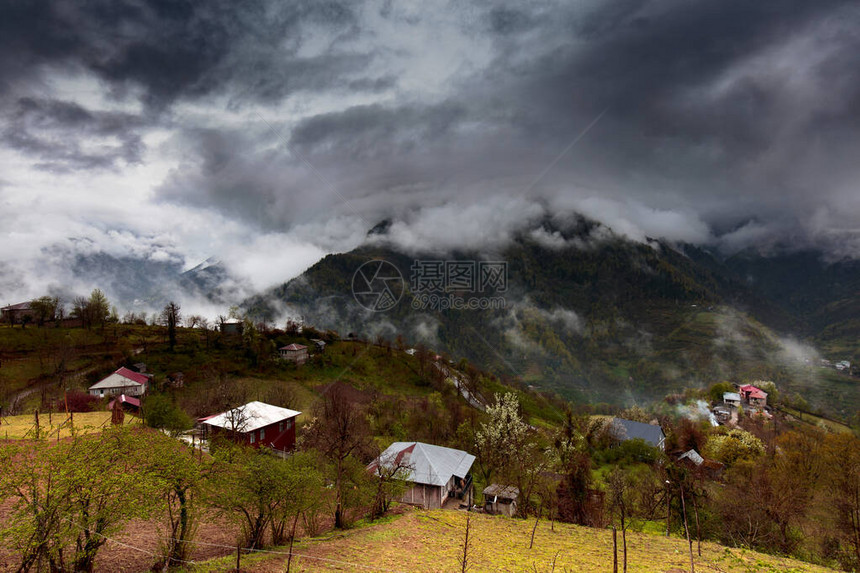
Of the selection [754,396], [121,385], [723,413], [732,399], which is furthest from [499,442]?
[754,396]

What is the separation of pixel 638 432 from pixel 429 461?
235 feet

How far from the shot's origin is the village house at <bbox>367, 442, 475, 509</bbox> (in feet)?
126

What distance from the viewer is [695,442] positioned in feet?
248

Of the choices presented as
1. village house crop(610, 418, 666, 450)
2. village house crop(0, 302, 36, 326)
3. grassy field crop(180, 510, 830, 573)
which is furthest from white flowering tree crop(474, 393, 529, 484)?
village house crop(0, 302, 36, 326)

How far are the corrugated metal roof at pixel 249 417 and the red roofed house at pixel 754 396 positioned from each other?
16143 cm

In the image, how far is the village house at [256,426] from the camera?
42428 mm

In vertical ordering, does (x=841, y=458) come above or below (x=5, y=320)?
below

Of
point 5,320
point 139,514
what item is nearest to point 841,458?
point 139,514

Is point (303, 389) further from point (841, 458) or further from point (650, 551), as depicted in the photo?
point (841, 458)

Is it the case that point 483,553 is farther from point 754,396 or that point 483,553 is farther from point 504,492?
point 754,396

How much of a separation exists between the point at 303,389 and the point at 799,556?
287ft

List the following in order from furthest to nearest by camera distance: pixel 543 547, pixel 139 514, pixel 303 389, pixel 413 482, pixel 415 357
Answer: pixel 415 357, pixel 303 389, pixel 413 482, pixel 543 547, pixel 139 514

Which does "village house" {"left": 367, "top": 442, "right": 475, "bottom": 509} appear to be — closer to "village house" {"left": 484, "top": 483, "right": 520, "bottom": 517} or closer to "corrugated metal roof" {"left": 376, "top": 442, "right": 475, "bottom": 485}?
"corrugated metal roof" {"left": 376, "top": 442, "right": 475, "bottom": 485}

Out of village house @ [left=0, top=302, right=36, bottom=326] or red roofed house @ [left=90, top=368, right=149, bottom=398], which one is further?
village house @ [left=0, top=302, right=36, bottom=326]
